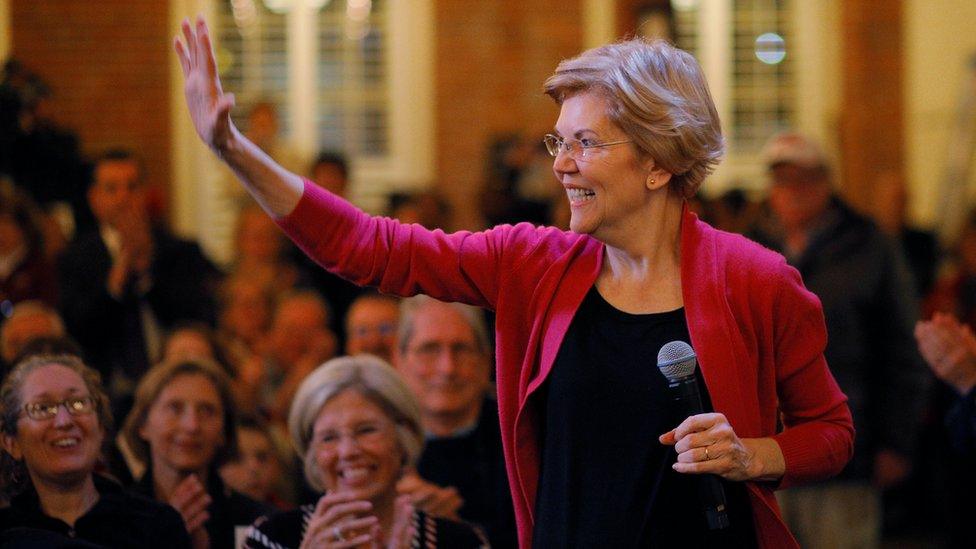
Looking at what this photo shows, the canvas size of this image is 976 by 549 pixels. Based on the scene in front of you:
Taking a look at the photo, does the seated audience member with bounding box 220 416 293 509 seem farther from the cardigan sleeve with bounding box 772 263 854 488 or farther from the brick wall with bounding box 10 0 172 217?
the brick wall with bounding box 10 0 172 217

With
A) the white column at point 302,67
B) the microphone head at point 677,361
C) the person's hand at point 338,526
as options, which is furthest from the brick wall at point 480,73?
the microphone head at point 677,361

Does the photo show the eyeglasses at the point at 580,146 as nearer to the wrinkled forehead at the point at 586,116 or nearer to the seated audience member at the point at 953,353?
the wrinkled forehead at the point at 586,116

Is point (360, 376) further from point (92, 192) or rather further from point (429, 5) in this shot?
point (429, 5)

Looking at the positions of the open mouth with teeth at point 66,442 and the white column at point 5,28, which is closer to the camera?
the open mouth with teeth at point 66,442

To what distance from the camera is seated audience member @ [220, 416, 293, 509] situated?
17.5 feet

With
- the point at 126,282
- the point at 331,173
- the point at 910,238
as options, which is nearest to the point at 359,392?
the point at 126,282

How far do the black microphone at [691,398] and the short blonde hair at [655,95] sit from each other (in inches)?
15.7

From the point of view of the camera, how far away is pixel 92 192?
8.12 metres

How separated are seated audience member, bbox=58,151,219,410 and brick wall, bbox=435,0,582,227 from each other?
4.56 metres

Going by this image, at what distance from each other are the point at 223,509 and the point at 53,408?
0.72 metres

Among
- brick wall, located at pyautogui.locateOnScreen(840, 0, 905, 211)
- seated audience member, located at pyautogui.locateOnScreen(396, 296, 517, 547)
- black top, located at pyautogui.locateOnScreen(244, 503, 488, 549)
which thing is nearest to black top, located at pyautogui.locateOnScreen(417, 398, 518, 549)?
seated audience member, located at pyautogui.locateOnScreen(396, 296, 517, 547)

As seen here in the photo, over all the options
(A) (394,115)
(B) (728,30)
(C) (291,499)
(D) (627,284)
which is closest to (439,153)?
(A) (394,115)

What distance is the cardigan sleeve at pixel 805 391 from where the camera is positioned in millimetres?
3010

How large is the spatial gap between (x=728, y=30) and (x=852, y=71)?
1085 millimetres
